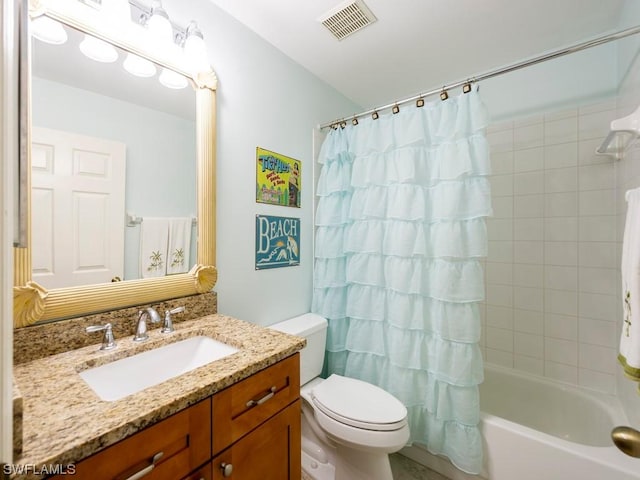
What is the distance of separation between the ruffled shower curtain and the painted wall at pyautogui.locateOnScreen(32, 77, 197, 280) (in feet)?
3.02

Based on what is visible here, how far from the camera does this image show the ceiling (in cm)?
137

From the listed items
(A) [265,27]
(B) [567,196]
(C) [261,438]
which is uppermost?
(A) [265,27]

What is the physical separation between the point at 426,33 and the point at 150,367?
6.92 feet

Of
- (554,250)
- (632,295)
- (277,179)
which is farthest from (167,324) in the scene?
(554,250)

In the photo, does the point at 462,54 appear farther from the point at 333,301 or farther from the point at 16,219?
the point at 16,219

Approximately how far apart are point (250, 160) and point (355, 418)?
139cm

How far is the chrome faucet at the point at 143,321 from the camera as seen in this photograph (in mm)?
1005

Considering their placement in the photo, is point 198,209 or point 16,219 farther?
point 198,209

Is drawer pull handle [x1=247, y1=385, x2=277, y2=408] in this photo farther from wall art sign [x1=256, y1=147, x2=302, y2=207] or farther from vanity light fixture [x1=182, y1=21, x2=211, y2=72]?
vanity light fixture [x1=182, y1=21, x2=211, y2=72]

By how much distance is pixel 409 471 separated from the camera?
1.52 meters

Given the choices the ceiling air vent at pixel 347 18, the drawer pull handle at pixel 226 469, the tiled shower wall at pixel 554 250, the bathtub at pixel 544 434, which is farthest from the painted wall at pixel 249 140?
the tiled shower wall at pixel 554 250

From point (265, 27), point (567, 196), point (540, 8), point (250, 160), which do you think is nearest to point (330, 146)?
point (250, 160)

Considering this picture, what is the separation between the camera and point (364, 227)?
1.69 m

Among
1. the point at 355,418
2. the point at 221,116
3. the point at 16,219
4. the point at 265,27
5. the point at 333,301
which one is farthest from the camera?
the point at 333,301
